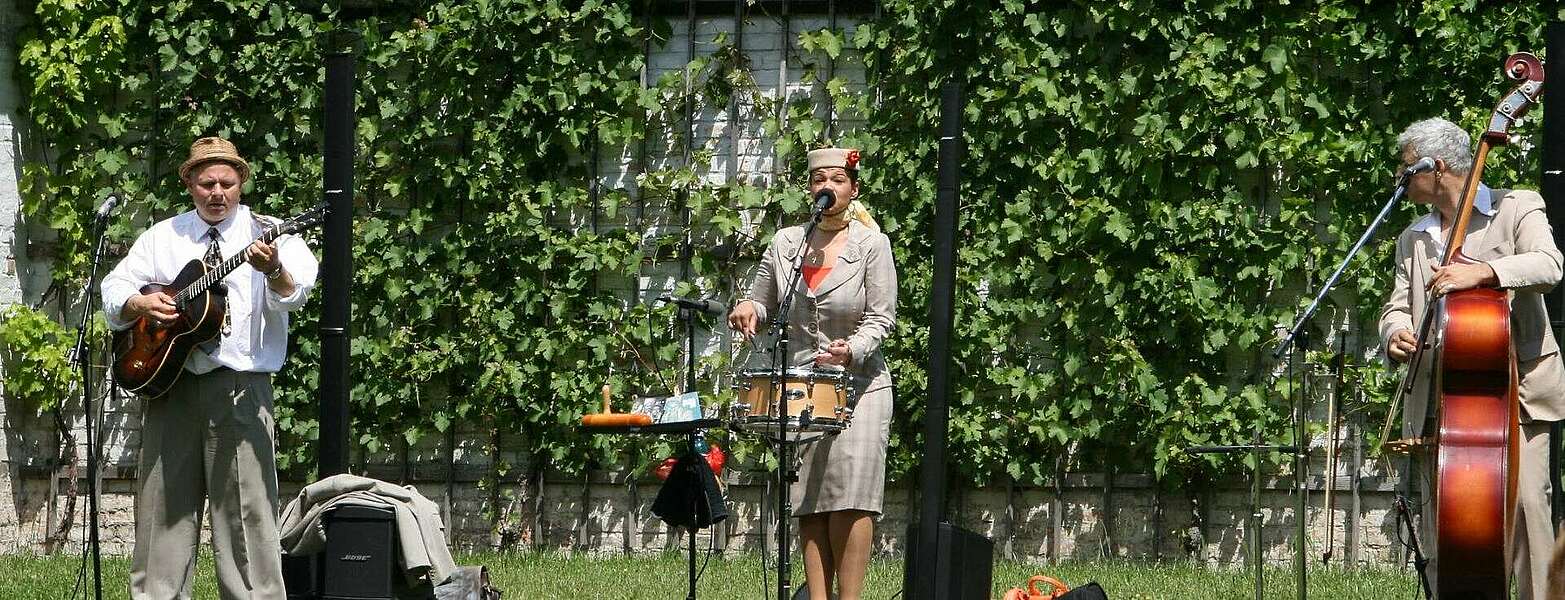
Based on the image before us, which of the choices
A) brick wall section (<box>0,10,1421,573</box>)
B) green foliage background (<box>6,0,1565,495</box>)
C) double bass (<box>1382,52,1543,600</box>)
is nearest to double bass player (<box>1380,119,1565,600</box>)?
double bass (<box>1382,52,1543,600</box>)

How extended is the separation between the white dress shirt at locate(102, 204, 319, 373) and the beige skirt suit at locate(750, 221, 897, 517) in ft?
5.08

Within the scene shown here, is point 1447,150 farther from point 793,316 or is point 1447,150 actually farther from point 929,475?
point 793,316

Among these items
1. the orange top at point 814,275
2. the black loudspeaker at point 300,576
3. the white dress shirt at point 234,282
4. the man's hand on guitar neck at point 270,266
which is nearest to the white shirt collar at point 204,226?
the white dress shirt at point 234,282

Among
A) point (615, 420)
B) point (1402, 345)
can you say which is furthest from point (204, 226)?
point (1402, 345)

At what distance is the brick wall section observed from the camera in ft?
25.4

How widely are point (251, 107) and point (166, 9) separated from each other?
633mm

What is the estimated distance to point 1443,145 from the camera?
4742mm

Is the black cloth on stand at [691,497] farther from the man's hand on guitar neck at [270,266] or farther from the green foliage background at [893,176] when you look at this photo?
the green foliage background at [893,176]

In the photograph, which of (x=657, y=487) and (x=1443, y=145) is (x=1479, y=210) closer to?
(x=1443, y=145)

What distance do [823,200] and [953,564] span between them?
1238 millimetres

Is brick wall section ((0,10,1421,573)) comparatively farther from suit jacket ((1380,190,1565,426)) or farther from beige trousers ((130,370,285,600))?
suit jacket ((1380,190,1565,426))

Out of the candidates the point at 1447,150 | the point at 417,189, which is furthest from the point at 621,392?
the point at 1447,150

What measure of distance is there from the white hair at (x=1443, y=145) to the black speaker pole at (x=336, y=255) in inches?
130

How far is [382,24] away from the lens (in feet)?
27.7
